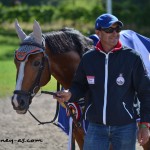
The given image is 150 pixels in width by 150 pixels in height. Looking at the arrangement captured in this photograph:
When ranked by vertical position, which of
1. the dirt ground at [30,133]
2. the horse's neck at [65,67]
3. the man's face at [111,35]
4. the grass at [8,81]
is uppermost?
the man's face at [111,35]

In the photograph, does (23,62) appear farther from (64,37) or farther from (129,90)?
(129,90)

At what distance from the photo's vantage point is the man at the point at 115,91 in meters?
3.45

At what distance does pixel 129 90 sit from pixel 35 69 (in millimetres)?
872

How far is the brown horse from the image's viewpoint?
3828 mm

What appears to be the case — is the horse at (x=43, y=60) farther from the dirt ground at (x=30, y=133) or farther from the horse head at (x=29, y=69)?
the dirt ground at (x=30, y=133)

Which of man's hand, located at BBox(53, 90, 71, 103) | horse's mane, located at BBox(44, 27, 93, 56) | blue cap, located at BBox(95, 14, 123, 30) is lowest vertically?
man's hand, located at BBox(53, 90, 71, 103)

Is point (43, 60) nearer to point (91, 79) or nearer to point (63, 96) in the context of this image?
point (63, 96)

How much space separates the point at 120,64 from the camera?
3459 mm

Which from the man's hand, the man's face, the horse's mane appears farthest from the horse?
the man's face

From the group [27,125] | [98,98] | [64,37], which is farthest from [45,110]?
[98,98]

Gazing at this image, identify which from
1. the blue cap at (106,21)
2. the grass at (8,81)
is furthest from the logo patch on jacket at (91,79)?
the grass at (8,81)

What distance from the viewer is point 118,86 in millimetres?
3439

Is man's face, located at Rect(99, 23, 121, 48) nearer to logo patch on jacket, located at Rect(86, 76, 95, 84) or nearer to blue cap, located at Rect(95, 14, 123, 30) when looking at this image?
Answer: blue cap, located at Rect(95, 14, 123, 30)

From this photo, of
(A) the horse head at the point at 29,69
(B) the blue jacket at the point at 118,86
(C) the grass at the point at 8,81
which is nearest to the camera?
(B) the blue jacket at the point at 118,86
